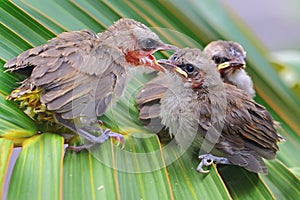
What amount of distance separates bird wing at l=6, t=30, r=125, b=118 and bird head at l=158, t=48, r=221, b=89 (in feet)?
0.98

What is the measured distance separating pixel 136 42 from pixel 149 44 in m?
0.07

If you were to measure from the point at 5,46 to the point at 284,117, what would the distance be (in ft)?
5.17

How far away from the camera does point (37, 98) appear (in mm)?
2193

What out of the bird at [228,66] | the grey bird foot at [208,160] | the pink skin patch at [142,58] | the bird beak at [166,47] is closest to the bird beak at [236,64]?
the bird at [228,66]

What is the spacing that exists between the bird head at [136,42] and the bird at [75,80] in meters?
0.10

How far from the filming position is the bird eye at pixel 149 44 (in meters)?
2.75

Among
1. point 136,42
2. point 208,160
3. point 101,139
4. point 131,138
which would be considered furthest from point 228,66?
point 101,139

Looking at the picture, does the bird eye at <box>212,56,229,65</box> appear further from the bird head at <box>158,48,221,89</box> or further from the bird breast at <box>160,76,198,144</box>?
the bird breast at <box>160,76,198,144</box>

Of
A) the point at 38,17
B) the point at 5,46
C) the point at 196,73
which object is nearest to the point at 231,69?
the point at 196,73

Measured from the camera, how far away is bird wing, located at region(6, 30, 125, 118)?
212 cm

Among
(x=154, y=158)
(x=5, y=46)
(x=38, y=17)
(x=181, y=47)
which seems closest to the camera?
(x=154, y=158)

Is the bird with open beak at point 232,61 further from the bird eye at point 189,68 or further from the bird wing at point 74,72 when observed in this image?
the bird wing at point 74,72

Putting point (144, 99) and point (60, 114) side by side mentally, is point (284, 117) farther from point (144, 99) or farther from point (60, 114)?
point (60, 114)

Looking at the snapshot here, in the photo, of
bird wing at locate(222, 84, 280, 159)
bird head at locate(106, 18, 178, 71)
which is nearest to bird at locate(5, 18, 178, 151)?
bird head at locate(106, 18, 178, 71)
